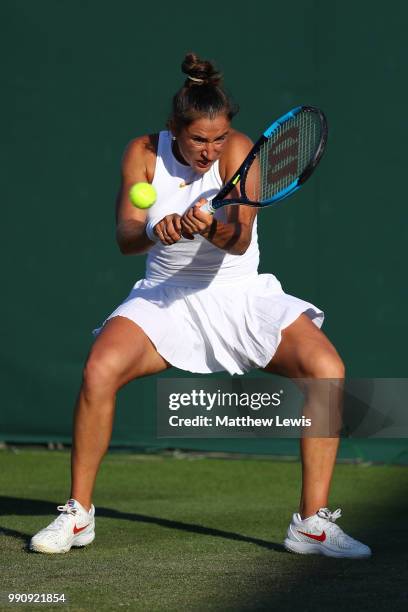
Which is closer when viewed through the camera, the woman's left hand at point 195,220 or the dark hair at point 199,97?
the woman's left hand at point 195,220

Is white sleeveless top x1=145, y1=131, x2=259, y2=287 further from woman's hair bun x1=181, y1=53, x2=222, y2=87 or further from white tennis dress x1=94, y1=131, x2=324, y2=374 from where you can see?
woman's hair bun x1=181, y1=53, x2=222, y2=87

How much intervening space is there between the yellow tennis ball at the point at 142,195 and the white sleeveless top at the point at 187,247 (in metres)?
0.14

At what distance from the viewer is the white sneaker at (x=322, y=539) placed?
3.14 metres

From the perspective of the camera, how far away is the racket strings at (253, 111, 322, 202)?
3.41m

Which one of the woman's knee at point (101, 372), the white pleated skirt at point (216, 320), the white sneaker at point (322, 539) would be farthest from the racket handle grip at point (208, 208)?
the white sneaker at point (322, 539)

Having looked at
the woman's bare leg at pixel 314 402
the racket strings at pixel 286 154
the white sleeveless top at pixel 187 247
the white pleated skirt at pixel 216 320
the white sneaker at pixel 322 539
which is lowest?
the white sneaker at pixel 322 539

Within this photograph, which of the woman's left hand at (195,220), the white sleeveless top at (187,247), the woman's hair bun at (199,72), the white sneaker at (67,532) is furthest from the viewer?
the white sleeveless top at (187,247)

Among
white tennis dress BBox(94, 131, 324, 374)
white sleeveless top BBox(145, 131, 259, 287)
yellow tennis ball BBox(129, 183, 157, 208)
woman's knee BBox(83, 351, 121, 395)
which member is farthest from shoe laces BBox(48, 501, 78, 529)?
yellow tennis ball BBox(129, 183, 157, 208)

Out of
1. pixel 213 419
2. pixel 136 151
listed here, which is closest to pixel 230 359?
pixel 136 151

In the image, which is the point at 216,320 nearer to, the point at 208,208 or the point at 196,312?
the point at 196,312

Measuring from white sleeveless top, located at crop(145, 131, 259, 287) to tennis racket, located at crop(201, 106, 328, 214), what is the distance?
0.40 ft

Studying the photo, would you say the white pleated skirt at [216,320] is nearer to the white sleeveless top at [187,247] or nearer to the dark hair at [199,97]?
the white sleeveless top at [187,247]

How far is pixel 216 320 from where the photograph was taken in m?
3.41

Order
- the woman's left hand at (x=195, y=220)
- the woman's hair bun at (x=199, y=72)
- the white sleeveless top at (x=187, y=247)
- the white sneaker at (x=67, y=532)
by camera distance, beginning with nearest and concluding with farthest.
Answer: the woman's left hand at (x=195, y=220) → the white sneaker at (x=67, y=532) → the woman's hair bun at (x=199, y=72) → the white sleeveless top at (x=187, y=247)
